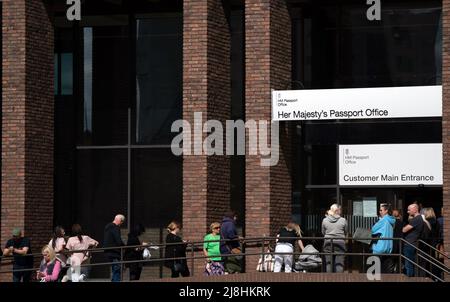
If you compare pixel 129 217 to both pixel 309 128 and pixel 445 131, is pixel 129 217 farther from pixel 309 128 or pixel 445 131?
pixel 445 131

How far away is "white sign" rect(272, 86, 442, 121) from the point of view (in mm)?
27609

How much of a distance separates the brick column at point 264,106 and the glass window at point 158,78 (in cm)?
334

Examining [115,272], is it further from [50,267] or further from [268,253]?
[268,253]

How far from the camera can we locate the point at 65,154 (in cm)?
3250

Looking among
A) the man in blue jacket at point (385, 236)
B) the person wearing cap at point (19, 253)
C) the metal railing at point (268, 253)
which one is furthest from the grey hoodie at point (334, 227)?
the person wearing cap at point (19, 253)

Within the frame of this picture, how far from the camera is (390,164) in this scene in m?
29.0

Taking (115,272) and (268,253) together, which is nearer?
(268,253)

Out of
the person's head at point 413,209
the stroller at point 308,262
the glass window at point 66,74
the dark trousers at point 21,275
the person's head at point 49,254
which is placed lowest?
the dark trousers at point 21,275

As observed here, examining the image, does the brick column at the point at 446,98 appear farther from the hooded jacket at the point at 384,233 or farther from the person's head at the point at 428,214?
the hooded jacket at the point at 384,233

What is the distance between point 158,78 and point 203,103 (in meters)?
3.37

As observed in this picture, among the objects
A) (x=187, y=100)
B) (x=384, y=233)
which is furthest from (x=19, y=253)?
(x=384, y=233)

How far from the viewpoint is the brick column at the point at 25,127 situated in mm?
29328

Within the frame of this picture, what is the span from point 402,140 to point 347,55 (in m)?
2.56

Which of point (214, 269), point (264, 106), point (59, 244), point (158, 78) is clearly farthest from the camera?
point (158, 78)
